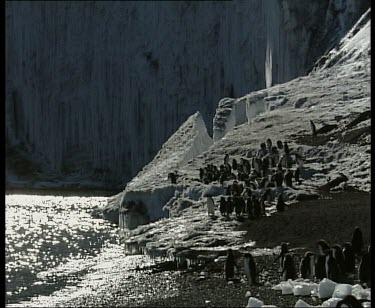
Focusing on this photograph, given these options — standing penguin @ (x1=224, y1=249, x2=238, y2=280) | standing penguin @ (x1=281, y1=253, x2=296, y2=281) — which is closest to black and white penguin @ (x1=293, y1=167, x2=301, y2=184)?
standing penguin @ (x1=224, y1=249, x2=238, y2=280)

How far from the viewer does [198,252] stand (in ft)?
73.9

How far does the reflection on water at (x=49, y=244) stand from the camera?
77.8ft

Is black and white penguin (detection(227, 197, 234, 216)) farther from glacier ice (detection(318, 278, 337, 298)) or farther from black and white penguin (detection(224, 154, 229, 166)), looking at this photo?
glacier ice (detection(318, 278, 337, 298))

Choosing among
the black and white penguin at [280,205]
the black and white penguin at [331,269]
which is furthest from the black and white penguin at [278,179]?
the black and white penguin at [331,269]

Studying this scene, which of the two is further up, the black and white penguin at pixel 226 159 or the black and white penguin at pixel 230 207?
the black and white penguin at pixel 226 159

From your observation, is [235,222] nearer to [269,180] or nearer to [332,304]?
[269,180]

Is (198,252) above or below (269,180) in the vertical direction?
below

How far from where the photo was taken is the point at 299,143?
3591 centimetres

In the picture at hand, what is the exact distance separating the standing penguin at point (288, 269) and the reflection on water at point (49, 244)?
6.66m

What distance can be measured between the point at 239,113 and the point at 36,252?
68.6ft

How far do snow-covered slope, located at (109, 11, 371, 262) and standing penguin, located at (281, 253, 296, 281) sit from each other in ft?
13.8

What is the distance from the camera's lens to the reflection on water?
77.8 ft

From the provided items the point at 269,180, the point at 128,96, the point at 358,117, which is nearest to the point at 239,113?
the point at 358,117

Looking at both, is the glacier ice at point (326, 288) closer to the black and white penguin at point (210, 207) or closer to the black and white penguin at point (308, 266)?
the black and white penguin at point (308, 266)
